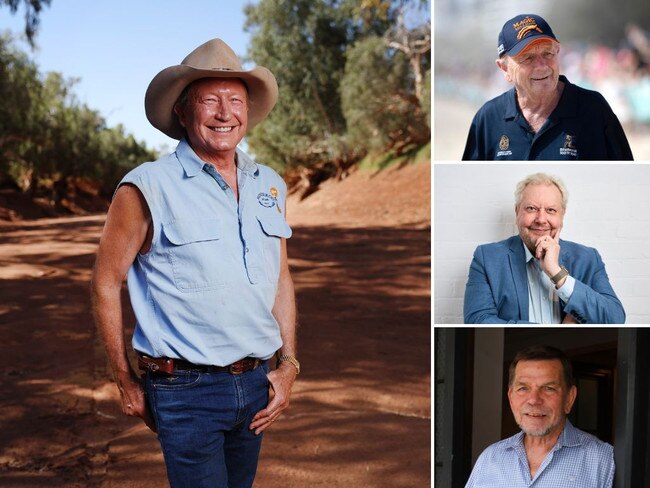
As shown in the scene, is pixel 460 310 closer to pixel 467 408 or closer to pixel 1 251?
pixel 467 408

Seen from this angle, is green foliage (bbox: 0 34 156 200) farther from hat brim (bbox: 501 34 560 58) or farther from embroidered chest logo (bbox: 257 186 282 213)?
embroidered chest logo (bbox: 257 186 282 213)

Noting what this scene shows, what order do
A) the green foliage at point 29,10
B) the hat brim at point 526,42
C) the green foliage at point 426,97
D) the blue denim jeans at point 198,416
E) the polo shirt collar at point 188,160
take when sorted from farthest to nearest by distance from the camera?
the green foliage at point 426,97 → the green foliage at point 29,10 → the hat brim at point 526,42 → the polo shirt collar at point 188,160 → the blue denim jeans at point 198,416

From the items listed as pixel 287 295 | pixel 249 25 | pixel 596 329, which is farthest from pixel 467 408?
pixel 249 25

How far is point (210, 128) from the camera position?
178 cm

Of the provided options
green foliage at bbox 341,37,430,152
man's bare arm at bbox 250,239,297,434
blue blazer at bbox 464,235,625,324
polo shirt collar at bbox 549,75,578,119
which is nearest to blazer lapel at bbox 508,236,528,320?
blue blazer at bbox 464,235,625,324

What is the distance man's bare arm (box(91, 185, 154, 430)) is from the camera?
167cm

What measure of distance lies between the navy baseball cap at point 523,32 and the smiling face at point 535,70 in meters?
0.02

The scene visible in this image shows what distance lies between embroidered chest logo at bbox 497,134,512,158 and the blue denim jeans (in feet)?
4.02

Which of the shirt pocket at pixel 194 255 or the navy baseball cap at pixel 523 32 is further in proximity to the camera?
the navy baseball cap at pixel 523 32

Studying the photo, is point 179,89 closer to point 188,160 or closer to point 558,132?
point 188,160

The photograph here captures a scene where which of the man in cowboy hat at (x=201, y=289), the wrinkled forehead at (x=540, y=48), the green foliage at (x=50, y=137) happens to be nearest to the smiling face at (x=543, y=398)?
the wrinkled forehead at (x=540, y=48)

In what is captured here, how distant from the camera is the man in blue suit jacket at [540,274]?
8.28 ft

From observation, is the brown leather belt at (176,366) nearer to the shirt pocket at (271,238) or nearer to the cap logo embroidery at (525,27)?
the shirt pocket at (271,238)

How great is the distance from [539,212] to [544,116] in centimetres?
29
